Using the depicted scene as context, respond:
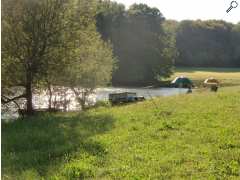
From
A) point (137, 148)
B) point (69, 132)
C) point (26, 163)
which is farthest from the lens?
point (69, 132)

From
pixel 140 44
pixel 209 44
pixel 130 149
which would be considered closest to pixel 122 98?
pixel 130 149

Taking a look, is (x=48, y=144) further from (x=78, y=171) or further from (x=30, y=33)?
(x=30, y=33)

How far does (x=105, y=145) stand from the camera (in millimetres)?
12906

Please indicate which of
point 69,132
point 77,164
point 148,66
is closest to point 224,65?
point 148,66

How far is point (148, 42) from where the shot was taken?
90562mm

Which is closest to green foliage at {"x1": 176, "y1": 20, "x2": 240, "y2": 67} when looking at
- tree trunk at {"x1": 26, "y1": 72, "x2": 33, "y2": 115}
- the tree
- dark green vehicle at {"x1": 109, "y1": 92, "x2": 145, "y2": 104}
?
dark green vehicle at {"x1": 109, "y1": 92, "x2": 145, "y2": 104}

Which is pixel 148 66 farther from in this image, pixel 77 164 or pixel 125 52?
pixel 77 164

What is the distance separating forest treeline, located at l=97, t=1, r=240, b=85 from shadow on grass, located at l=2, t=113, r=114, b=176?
66691 mm

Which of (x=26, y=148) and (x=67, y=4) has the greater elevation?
(x=67, y=4)

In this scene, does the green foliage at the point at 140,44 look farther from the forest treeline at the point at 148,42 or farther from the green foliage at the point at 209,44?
the green foliage at the point at 209,44

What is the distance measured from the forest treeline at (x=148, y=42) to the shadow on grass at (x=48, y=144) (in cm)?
6669

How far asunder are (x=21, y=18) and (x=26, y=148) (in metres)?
14.5

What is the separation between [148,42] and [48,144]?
77369 mm

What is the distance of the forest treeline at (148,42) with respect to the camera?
87750 millimetres
